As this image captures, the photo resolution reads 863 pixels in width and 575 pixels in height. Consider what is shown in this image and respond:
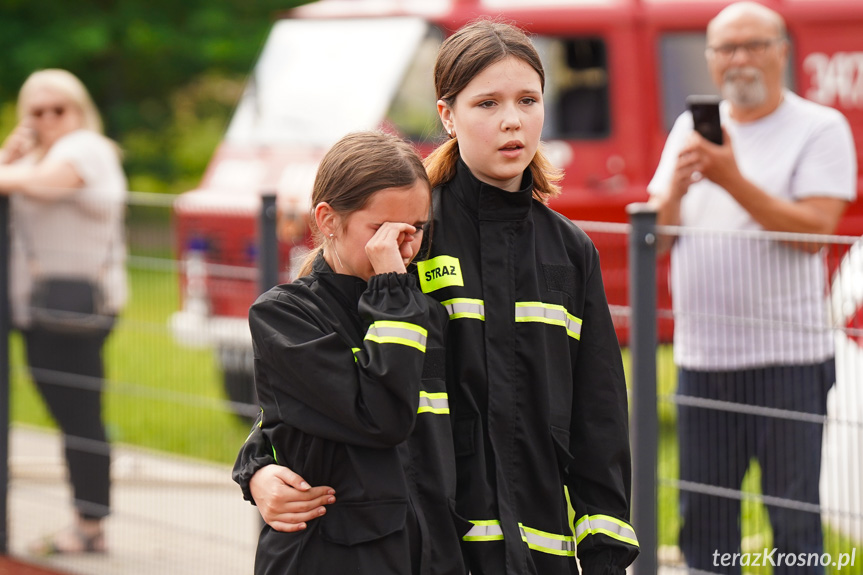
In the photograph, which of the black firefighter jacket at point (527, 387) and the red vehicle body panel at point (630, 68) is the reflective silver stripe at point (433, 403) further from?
the red vehicle body panel at point (630, 68)

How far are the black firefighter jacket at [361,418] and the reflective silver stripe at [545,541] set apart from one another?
0.15 metres

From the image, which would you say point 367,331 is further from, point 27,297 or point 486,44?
point 27,297

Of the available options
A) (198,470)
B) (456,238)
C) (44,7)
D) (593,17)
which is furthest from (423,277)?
(44,7)

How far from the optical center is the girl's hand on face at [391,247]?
93.4 inches

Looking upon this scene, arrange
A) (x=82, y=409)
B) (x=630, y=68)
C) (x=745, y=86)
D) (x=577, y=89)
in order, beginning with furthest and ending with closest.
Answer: (x=577, y=89)
(x=630, y=68)
(x=82, y=409)
(x=745, y=86)

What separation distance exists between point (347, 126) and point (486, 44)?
5.52 m

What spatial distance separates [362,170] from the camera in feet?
7.95

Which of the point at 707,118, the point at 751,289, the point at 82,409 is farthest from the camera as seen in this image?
the point at 82,409

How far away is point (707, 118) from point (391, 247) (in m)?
1.89

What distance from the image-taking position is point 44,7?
2005 cm

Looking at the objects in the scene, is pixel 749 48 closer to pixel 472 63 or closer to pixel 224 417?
pixel 472 63

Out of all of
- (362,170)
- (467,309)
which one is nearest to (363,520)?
(467,309)

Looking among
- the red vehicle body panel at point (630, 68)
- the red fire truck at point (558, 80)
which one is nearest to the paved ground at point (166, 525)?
the red fire truck at point (558, 80)

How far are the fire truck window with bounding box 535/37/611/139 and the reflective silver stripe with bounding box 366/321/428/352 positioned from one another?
20.2 ft
